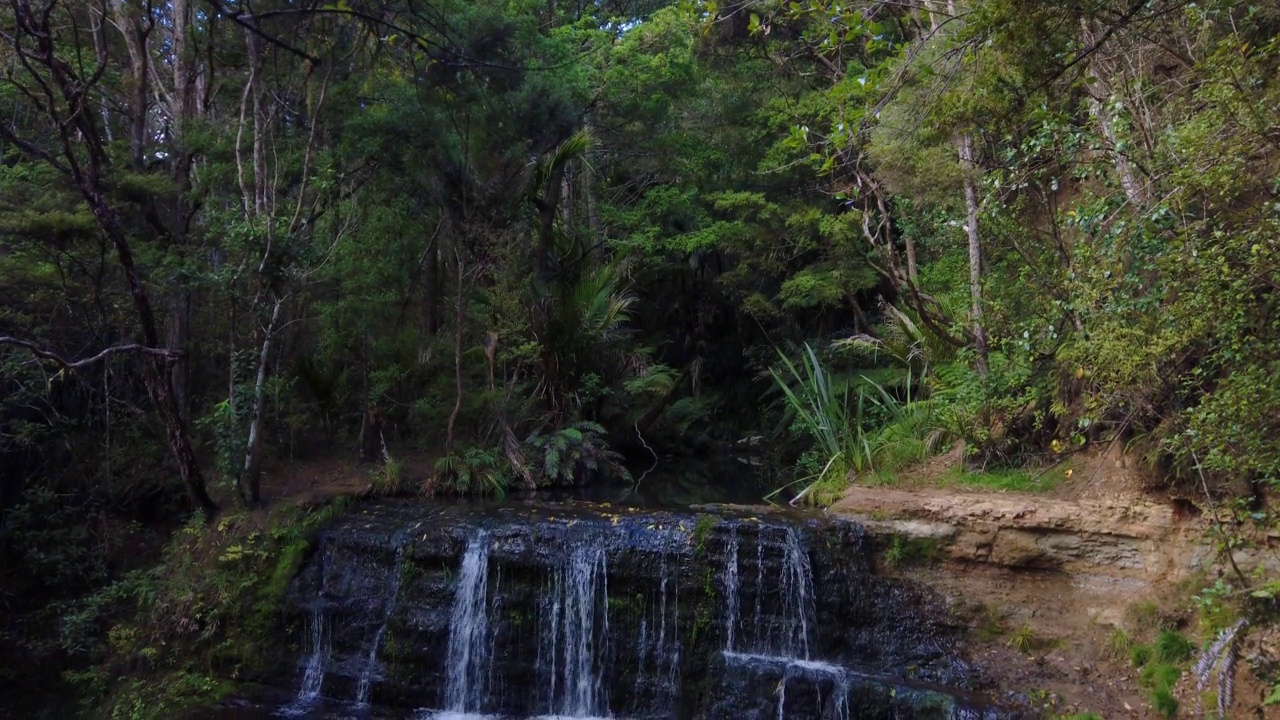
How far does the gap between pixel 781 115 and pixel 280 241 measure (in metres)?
8.85

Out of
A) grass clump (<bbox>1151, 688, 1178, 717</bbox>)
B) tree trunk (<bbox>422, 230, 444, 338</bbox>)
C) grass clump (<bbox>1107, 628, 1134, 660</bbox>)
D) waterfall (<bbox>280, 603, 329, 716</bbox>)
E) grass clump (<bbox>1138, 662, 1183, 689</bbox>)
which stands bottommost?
waterfall (<bbox>280, 603, 329, 716</bbox>)

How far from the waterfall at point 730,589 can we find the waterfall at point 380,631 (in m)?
3.26

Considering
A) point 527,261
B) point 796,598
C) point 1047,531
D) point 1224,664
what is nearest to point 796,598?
point 796,598

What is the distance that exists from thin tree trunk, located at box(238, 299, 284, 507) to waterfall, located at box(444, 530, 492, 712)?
2.92 metres

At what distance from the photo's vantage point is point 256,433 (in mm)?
9500

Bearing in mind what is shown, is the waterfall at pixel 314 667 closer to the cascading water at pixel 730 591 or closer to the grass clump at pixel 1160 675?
the cascading water at pixel 730 591

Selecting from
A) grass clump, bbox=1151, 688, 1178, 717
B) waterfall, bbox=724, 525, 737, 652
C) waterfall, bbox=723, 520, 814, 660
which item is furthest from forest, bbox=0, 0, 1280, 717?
waterfall, bbox=724, 525, 737, 652

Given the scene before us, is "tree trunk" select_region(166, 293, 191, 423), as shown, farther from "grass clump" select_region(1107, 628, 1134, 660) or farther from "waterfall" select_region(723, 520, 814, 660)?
"grass clump" select_region(1107, 628, 1134, 660)

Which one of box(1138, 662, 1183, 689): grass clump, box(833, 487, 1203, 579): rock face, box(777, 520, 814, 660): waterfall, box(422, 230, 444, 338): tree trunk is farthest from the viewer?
box(422, 230, 444, 338): tree trunk

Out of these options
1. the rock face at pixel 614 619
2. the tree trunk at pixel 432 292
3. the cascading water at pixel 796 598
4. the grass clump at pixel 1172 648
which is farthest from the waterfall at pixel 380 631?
the grass clump at pixel 1172 648

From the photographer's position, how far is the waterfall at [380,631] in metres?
8.11

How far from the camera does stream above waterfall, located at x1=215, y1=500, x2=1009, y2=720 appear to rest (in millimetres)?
7773

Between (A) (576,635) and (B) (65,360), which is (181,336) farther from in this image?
(A) (576,635)

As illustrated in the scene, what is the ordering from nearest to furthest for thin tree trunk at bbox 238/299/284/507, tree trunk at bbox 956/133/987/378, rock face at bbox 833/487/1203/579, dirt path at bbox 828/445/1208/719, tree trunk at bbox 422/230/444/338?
dirt path at bbox 828/445/1208/719
rock face at bbox 833/487/1203/579
thin tree trunk at bbox 238/299/284/507
tree trunk at bbox 956/133/987/378
tree trunk at bbox 422/230/444/338
